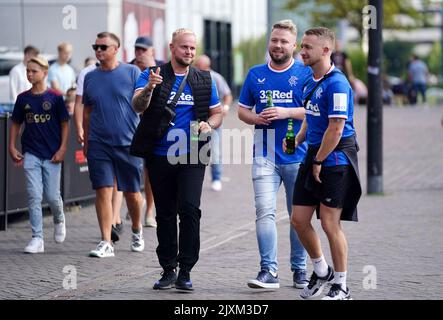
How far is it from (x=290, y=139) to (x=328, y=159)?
629 mm

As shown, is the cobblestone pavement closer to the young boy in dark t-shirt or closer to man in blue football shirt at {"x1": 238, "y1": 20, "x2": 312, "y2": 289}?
man in blue football shirt at {"x1": 238, "y1": 20, "x2": 312, "y2": 289}

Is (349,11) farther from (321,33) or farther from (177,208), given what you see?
(321,33)

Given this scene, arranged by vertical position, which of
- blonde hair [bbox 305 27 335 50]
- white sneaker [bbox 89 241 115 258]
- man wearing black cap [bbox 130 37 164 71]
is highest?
blonde hair [bbox 305 27 335 50]

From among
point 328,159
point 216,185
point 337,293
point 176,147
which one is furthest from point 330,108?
point 216,185

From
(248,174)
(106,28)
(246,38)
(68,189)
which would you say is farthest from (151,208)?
(246,38)

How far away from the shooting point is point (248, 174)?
18.9m

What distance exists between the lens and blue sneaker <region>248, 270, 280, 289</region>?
8.66 metres

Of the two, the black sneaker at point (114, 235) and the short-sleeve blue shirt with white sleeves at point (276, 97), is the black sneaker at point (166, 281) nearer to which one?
the short-sleeve blue shirt with white sleeves at point (276, 97)

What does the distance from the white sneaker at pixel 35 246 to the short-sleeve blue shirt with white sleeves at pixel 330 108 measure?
141 inches

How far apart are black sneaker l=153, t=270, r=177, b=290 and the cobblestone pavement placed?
94 mm

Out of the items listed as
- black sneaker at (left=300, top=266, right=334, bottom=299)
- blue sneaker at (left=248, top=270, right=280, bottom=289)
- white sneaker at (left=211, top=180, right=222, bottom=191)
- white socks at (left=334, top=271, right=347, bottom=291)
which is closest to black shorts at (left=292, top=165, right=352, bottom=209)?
white socks at (left=334, top=271, right=347, bottom=291)

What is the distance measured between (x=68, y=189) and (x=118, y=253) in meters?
3.12

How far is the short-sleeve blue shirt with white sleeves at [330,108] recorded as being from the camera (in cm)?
795

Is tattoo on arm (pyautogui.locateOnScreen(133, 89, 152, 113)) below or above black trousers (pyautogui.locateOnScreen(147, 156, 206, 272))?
above
